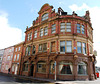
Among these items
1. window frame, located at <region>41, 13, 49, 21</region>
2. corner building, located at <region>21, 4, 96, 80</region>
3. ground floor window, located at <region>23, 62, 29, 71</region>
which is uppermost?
window frame, located at <region>41, 13, 49, 21</region>

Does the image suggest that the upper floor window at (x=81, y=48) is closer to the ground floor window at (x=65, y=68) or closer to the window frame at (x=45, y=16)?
the ground floor window at (x=65, y=68)

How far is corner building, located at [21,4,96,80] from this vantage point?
56.8ft

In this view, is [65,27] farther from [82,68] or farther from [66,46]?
[82,68]

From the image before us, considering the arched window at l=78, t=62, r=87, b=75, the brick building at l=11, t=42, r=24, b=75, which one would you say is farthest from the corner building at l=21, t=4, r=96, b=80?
the brick building at l=11, t=42, r=24, b=75

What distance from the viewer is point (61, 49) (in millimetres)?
18594

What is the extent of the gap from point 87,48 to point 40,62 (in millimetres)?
10440

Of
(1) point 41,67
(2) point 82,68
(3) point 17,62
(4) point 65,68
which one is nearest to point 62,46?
(4) point 65,68

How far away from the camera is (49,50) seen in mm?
19875

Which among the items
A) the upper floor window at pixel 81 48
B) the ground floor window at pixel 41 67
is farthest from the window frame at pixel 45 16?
the ground floor window at pixel 41 67

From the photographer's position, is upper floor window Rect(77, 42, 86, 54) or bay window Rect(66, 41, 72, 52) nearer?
bay window Rect(66, 41, 72, 52)

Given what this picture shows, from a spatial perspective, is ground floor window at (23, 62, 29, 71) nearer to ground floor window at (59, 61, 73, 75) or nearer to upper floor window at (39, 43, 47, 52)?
upper floor window at (39, 43, 47, 52)

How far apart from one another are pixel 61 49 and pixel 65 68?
3679 mm

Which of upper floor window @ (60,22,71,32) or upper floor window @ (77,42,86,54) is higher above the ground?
upper floor window @ (60,22,71,32)

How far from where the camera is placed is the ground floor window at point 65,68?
1704 centimetres
